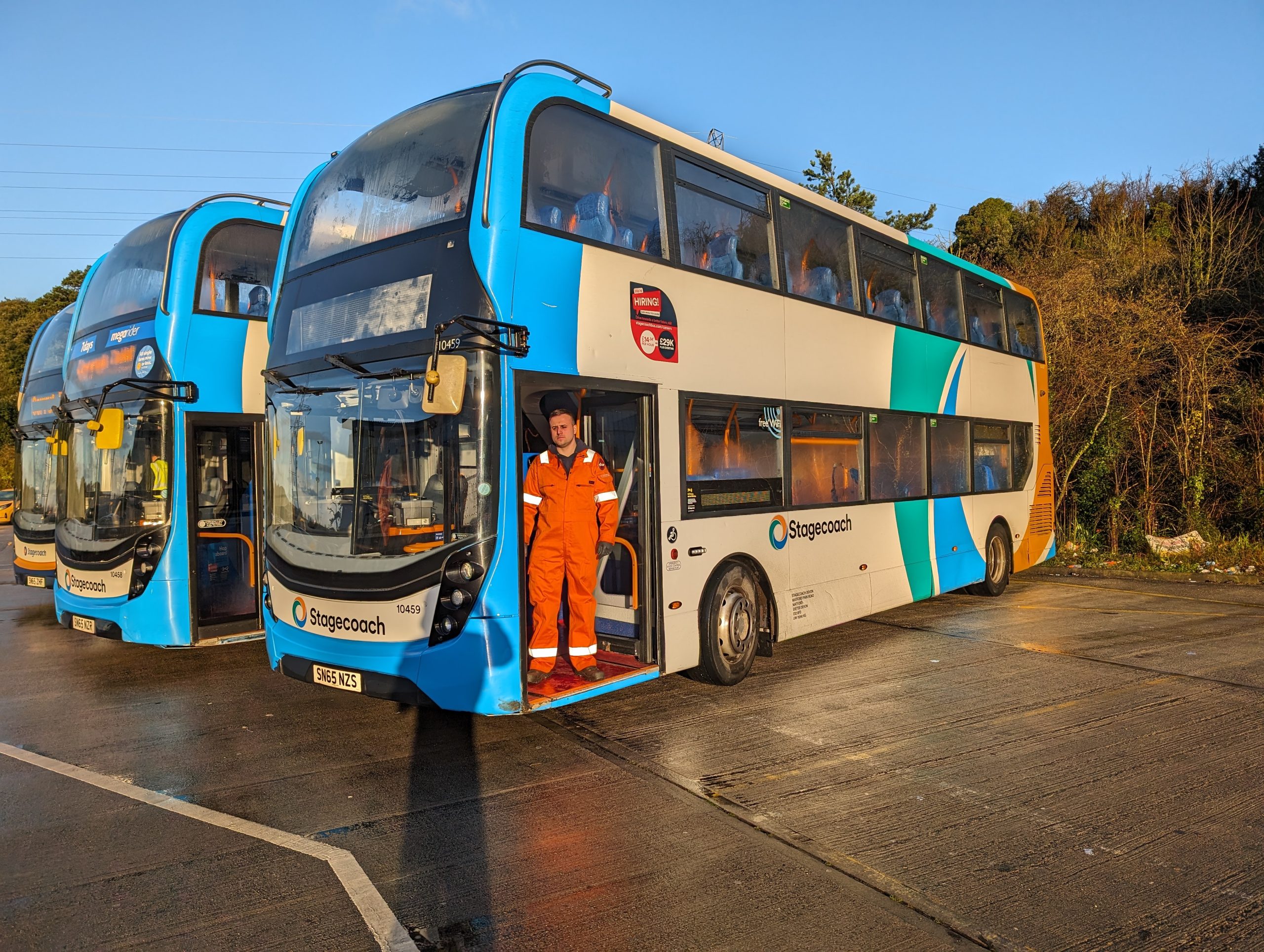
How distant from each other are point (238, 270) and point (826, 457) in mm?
6261

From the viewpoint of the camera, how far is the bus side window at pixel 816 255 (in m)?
8.52

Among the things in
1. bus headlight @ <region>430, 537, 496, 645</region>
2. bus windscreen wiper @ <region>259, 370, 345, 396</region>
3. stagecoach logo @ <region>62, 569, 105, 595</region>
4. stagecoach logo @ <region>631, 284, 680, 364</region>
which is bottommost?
stagecoach logo @ <region>62, 569, 105, 595</region>

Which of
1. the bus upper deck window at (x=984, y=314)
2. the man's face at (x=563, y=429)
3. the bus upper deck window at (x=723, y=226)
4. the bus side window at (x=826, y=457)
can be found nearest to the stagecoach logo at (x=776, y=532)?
the bus side window at (x=826, y=457)

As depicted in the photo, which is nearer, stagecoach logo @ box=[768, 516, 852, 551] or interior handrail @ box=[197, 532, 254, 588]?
stagecoach logo @ box=[768, 516, 852, 551]

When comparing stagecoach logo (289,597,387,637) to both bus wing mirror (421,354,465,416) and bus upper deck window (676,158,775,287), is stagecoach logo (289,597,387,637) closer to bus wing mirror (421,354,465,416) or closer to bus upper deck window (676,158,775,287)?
bus wing mirror (421,354,465,416)

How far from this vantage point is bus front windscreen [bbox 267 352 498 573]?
551 centimetres

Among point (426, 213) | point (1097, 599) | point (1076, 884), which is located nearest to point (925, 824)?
point (1076, 884)

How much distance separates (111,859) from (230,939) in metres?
1.19

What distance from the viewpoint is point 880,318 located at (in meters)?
9.93

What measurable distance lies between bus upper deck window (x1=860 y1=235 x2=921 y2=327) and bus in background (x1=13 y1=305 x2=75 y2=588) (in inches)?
386

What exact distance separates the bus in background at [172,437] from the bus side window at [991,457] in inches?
349

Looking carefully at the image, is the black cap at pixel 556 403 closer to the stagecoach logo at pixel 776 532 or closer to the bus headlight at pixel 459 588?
the bus headlight at pixel 459 588

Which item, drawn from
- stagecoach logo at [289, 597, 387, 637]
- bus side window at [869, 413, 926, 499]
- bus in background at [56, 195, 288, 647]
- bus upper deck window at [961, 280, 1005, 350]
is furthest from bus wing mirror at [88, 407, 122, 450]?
bus upper deck window at [961, 280, 1005, 350]

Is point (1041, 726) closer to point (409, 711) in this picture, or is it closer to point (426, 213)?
point (409, 711)
